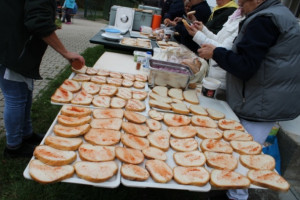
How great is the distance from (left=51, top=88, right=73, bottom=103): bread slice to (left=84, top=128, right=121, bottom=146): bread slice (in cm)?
46

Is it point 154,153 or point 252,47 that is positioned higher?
point 252,47

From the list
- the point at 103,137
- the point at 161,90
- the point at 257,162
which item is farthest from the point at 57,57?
the point at 257,162

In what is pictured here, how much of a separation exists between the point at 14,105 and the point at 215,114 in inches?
78.4

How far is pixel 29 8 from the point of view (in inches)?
71.9

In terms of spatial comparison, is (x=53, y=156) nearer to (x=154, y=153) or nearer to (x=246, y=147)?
(x=154, y=153)

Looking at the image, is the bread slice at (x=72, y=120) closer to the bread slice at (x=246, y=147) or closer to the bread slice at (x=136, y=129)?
the bread slice at (x=136, y=129)

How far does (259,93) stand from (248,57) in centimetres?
39

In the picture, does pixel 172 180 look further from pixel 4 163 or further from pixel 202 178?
pixel 4 163

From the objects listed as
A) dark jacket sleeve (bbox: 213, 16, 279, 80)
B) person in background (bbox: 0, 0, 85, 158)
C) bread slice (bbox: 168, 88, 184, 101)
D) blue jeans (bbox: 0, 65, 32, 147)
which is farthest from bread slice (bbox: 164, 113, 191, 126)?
blue jeans (bbox: 0, 65, 32, 147)

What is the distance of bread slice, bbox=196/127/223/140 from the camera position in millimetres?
1854

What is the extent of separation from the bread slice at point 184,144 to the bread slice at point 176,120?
0.21m

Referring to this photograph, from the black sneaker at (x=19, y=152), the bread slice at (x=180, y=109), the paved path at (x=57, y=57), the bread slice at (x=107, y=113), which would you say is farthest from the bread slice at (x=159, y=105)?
the paved path at (x=57, y=57)

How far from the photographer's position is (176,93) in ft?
8.14

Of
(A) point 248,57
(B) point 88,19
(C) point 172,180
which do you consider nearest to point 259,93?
(A) point 248,57
